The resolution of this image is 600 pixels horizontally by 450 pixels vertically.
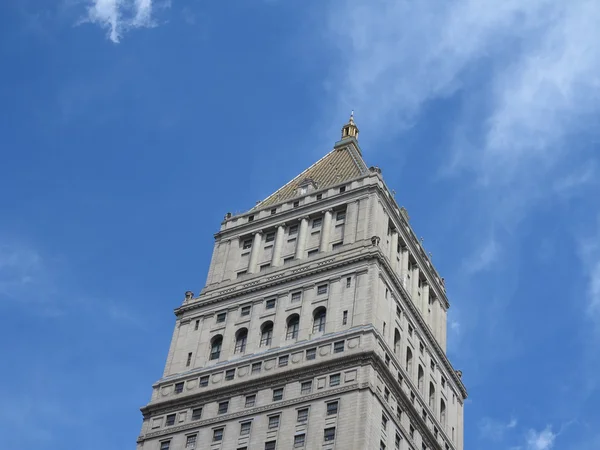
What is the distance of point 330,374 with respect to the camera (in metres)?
108

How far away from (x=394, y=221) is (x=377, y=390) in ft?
96.7

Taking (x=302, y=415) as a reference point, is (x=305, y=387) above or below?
above

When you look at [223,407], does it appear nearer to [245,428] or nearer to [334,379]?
[245,428]

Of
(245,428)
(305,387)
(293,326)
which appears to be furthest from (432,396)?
(245,428)

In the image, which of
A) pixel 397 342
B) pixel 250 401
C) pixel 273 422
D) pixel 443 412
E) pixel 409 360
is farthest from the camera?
pixel 443 412

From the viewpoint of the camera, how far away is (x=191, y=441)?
10950 cm

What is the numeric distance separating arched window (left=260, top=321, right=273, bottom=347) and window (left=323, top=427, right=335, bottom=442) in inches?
621

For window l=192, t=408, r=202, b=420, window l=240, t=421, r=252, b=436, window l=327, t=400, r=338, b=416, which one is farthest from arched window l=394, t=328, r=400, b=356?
window l=192, t=408, r=202, b=420

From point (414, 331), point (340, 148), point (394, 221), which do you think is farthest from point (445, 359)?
point (340, 148)

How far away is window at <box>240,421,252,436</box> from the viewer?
4218 inches

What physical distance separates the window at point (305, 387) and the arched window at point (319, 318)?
740 centimetres

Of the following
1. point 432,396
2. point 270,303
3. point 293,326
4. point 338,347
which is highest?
point 270,303

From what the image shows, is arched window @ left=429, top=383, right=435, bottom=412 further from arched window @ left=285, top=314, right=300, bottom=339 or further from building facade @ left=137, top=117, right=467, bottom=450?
arched window @ left=285, top=314, right=300, bottom=339

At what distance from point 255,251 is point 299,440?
105 ft
